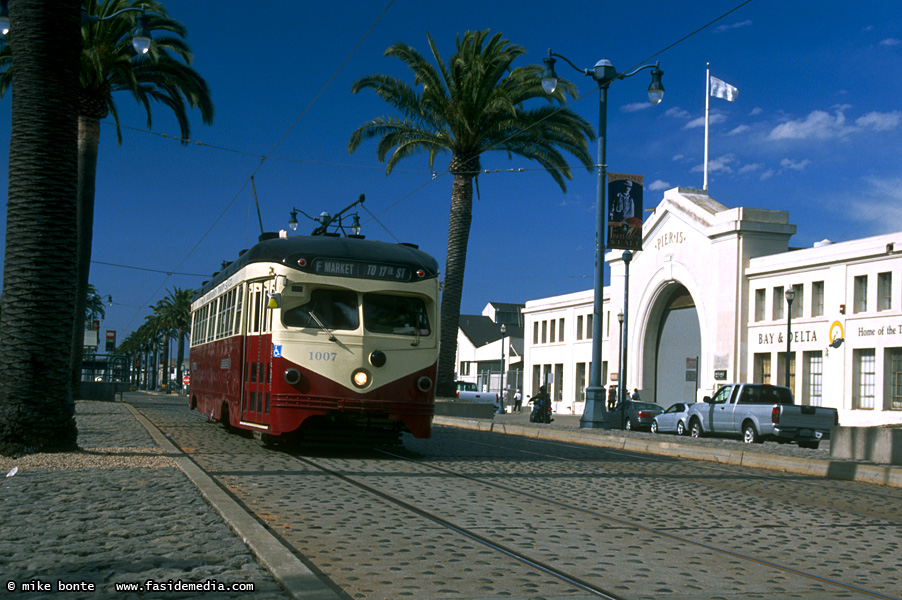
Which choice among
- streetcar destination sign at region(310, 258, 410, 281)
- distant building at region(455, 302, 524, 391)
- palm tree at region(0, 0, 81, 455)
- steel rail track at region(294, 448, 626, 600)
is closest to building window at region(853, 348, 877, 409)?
streetcar destination sign at region(310, 258, 410, 281)

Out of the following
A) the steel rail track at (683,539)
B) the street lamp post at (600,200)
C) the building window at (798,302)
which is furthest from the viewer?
the building window at (798,302)

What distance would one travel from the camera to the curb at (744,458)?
1473 centimetres

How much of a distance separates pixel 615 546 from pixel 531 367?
66863 millimetres

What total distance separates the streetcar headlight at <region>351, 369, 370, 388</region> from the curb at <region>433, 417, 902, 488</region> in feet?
24.8

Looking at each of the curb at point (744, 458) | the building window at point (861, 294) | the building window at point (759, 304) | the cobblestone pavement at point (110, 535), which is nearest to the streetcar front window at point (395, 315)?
the cobblestone pavement at point (110, 535)

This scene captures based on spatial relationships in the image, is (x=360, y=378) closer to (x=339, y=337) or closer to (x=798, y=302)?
(x=339, y=337)

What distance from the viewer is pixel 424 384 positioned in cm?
1426

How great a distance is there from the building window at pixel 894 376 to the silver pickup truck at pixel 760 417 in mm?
14038

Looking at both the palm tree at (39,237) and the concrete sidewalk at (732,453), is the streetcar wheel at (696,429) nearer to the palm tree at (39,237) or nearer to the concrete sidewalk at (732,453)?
the concrete sidewalk at (732,453)

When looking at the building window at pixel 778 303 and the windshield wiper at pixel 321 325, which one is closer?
the windshield wiper at pixel 321 325

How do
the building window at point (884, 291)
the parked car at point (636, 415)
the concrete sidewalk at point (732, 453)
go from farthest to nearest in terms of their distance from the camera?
the building window at point (884, 291)
the parked car at point (636, 415)
the concrete sidewalk at point (732, 453)

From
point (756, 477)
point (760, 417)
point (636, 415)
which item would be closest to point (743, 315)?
point (636, 415)

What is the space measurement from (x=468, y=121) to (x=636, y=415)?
14577 mm

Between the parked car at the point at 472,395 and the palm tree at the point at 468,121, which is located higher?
the palm tree at the point at 468,121
